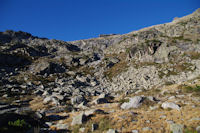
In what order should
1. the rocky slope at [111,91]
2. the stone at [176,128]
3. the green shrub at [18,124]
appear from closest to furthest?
the stone at [176,128], the green shrub at [18,124], the rocky slope at [111,91]

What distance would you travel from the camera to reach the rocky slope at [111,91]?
9.12 m

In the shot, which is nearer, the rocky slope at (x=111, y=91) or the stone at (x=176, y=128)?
the stone at (x=176, y=128)

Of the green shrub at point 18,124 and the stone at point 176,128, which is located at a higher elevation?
the green shrub at point 18,124

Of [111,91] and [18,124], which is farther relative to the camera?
[111,91]

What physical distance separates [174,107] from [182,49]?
40.6 meters

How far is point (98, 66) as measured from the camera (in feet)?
170

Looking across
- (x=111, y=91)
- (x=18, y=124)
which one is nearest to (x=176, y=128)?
(x=18, y=124)

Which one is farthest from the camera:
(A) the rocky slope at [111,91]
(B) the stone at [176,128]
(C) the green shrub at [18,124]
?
(A) the rocky slope at [111,91]

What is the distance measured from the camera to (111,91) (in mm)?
30828

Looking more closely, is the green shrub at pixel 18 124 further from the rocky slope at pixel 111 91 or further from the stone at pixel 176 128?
the stone at pixel 176 128

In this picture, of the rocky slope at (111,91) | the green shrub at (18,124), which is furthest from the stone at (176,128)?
the green shrub at (18,124)

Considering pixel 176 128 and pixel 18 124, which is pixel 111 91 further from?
pixel 18 124

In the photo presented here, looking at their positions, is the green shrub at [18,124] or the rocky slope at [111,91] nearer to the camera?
the green shrub at [18,124]

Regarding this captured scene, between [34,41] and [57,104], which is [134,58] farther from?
[34,41]
